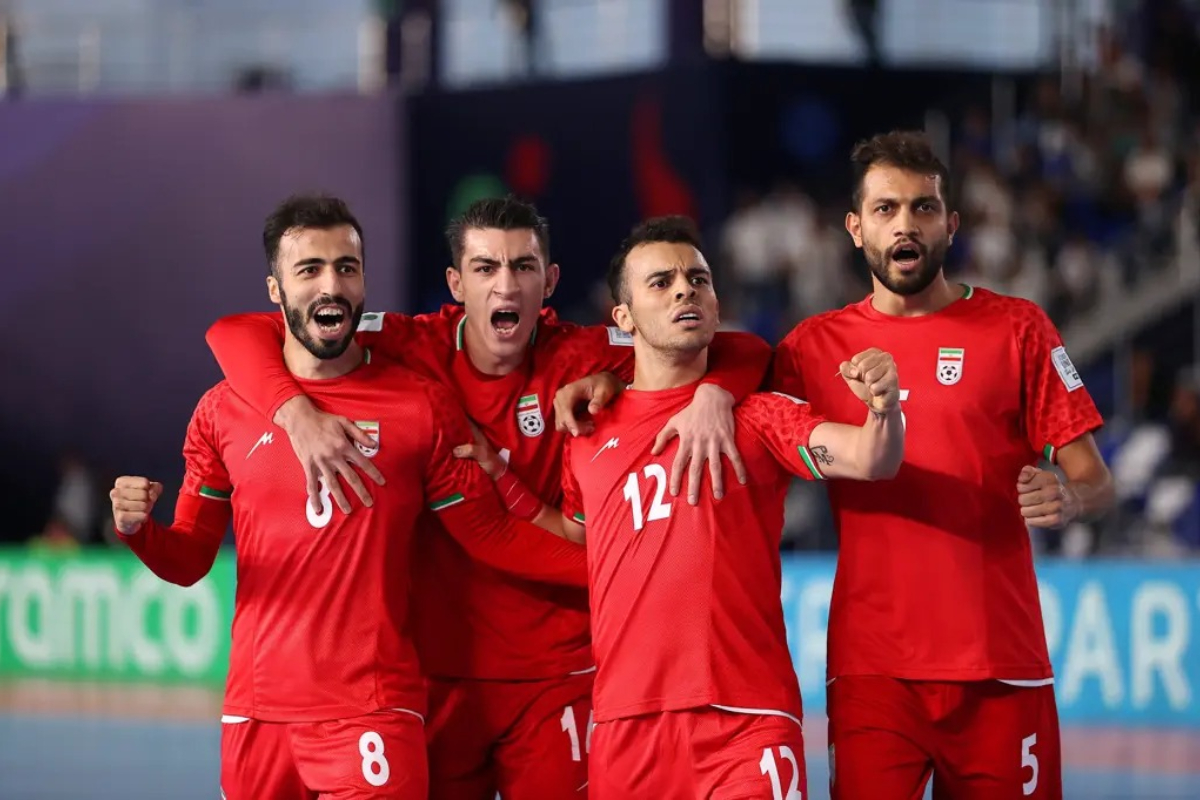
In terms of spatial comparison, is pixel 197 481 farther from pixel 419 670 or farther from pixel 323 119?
pixel 323 119

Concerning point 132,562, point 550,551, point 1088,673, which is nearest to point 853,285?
point 1088,673

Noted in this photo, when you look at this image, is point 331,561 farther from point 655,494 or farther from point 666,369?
point 666,369

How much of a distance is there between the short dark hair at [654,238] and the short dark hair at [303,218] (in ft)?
2.69

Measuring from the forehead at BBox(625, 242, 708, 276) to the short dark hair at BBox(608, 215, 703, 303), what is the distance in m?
0.02

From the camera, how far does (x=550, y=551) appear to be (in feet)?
19.2

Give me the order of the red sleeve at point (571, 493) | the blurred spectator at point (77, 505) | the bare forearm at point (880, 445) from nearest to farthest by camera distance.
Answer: the bare forearm at point (880, 445) → the red sleeve at point (571, 493) → the blurred spectator at point (77, 505)

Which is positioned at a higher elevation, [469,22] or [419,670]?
[469,22]

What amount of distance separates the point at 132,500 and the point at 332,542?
61cm

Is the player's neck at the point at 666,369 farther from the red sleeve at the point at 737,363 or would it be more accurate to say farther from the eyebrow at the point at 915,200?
the eyebrow at the point at 915,200

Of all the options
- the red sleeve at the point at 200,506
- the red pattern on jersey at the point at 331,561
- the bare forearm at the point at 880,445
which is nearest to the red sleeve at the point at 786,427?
the bare forearm at the point at 880,445

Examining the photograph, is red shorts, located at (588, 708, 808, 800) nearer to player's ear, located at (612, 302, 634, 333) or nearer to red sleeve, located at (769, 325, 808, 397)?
red sleeve, located at (769, 325, 808, 397)

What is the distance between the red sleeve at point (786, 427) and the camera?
5223 mm

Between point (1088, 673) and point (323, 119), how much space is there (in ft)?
38.7

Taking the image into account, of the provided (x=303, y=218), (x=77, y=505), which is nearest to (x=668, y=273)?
(x=303, y=218)
